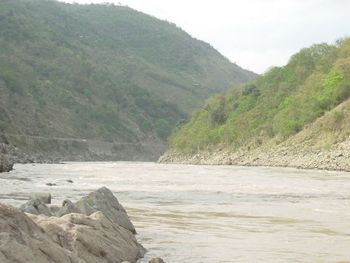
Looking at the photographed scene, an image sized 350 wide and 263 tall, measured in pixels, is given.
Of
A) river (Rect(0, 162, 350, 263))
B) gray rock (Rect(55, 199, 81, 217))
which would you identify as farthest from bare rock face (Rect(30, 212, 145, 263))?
gray rock (Rect(55, 199, 81, 217))

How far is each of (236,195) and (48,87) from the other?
127863 millimetres

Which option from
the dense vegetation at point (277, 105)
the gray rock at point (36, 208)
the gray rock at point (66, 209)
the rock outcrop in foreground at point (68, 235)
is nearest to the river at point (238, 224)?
the rock outcrop in foreground at point (68, 235)

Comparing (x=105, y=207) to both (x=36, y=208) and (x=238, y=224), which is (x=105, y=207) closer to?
(x=36, y=208)

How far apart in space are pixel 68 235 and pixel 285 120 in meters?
80.5

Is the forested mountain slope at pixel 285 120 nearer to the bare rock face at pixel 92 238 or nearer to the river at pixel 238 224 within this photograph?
the river at pixel 238 224

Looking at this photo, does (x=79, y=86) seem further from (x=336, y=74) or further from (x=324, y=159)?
(x=324, y=159)

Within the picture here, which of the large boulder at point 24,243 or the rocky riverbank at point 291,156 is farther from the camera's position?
the rocky riverbank at point 291,156

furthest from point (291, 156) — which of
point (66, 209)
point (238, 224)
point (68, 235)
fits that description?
point (68, 235)

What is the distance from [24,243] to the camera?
25.4 ft

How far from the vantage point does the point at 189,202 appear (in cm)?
2548

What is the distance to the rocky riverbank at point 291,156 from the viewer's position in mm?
63947

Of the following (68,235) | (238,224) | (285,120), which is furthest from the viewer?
(285,120)

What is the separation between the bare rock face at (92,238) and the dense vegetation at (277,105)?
64.6 meters

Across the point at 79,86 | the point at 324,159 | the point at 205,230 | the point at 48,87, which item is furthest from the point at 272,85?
the point at 205,230
